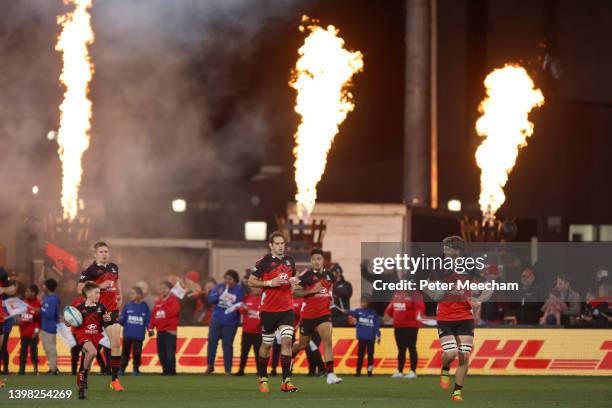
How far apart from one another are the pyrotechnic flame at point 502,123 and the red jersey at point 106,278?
22.1 metres

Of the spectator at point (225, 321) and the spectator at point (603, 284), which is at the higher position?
the spectator at point (603, 284)

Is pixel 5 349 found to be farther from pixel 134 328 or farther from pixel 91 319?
pixel 91 319

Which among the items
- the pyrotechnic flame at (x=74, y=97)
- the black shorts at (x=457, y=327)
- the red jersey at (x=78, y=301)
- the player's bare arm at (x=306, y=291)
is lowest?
the black shorts at (x=457, y=327)

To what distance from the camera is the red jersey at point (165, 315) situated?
2453 cm

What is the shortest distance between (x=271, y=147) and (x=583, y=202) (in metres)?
12.5

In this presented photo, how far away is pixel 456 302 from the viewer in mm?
17344

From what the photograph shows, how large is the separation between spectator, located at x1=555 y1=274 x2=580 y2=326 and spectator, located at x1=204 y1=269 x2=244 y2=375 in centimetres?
669

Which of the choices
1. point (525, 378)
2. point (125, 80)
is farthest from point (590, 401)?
point (125, 80)

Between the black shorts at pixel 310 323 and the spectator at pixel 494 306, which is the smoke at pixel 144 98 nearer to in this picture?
the spectator at pixel 494 306

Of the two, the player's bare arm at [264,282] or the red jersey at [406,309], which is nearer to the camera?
the player's bare arm at [264,282]

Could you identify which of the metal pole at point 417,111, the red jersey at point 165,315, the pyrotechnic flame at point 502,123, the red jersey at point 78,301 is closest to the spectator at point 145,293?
the red jersey at point 165,315

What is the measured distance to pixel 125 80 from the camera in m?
37.6

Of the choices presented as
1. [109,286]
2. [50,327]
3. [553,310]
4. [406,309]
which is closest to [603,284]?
[553,310]

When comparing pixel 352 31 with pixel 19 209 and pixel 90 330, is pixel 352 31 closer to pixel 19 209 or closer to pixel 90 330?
pixel 19 209
